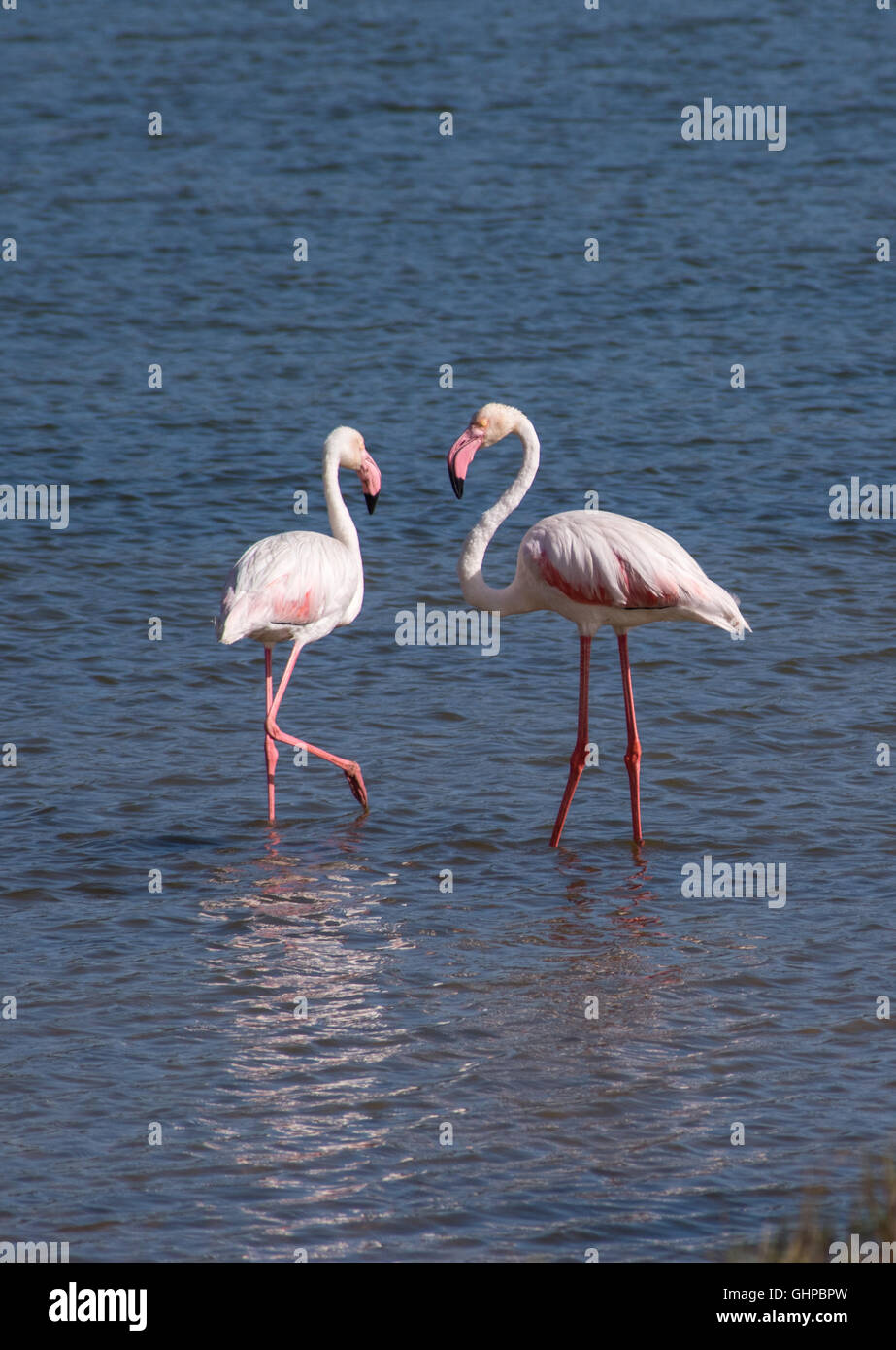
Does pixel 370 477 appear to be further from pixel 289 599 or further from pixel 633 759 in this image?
pixel 633 759

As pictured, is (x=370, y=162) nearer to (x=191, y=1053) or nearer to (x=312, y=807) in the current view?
(x=312, y=807)

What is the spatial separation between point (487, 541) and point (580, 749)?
1130 millimetres

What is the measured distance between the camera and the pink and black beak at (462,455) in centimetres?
920

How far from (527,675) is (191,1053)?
4880mm

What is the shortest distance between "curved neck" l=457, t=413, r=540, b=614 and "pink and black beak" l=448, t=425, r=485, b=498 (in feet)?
0.67

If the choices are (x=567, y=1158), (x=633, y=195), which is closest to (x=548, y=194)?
(x=633, y=195)

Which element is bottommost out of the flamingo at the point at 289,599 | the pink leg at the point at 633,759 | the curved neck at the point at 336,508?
the pink leg at the point at 633,759

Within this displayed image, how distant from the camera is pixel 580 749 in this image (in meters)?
9.29

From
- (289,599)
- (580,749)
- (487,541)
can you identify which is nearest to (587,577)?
(487,541)

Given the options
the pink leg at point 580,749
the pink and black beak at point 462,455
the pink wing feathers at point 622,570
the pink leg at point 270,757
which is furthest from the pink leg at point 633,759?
the pink leg at point 270,757

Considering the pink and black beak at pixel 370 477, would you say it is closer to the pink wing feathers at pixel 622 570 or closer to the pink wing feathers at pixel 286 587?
the pink wing feathers at pixel 286 587

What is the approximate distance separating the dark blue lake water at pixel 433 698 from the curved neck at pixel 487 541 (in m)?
1.00

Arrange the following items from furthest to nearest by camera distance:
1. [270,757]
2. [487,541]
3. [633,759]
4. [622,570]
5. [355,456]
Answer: [355,456], [270,757], [487,541], [633,759], [622,570]

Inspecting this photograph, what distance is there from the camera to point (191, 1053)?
6922mm
